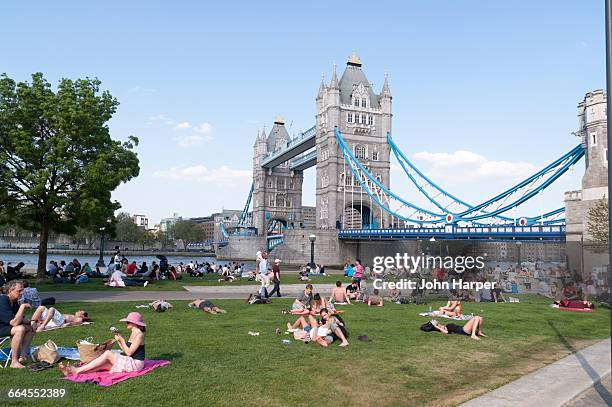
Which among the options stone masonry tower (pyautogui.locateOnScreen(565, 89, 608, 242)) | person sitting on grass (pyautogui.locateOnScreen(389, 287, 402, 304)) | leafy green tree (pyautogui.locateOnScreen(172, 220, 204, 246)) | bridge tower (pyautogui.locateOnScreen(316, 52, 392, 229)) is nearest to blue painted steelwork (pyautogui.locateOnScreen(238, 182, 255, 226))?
leafy green tree (pyautogui.locateOnScreen(172, 220, 204, 246))

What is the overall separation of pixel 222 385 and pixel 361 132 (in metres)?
70.6

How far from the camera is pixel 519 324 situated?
1405 cm

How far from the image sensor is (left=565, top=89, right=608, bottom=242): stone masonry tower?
30.0 meters

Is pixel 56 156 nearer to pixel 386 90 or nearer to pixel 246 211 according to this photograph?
pixel 386 90

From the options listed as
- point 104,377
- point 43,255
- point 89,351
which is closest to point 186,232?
point 43,255

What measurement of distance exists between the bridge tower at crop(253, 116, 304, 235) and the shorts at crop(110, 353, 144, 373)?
3972 inches

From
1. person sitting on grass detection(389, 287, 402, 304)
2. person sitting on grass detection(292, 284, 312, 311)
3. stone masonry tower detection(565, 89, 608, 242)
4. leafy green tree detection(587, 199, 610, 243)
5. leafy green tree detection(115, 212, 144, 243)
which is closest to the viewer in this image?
person sitting on grass detection(292, 284, 312, 311)

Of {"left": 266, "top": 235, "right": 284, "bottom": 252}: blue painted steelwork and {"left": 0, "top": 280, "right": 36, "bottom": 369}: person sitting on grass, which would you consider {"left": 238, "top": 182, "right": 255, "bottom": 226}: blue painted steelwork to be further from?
{"left": 0, "top": 280, "right": 36, "bottom": 369}: person sitting on grass

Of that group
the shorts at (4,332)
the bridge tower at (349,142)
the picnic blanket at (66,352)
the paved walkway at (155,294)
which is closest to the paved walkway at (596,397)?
the picnic blanket at (66,352)

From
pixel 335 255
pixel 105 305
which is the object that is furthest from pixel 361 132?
pixel 105 305

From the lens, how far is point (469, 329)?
1213 cm

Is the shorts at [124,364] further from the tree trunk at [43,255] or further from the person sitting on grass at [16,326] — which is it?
the tree trunk at [43,255]

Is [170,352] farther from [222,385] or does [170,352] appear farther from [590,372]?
[590,372]

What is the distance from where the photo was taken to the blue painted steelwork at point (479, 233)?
4188 centimetres
